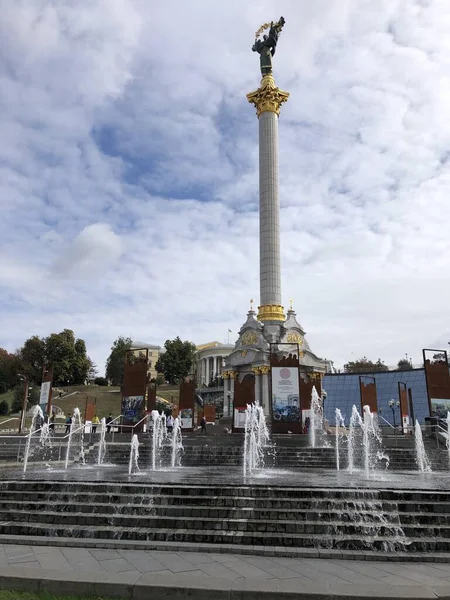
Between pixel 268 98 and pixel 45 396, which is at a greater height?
pixel 268 98

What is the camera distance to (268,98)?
155 feet

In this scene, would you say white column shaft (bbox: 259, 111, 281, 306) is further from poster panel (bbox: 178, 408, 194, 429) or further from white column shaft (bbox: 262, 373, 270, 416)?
poster panel (bbox: 178, 408, 194, 429)

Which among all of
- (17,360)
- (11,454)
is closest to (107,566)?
(11,454)

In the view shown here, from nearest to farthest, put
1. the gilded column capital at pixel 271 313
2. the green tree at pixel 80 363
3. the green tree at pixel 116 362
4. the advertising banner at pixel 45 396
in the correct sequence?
the advertising banner at pixel 45 396 < the gilded column capital at pixel 271 313 < the green tree at pixel 80 363 < the green tree at pixel 116 362

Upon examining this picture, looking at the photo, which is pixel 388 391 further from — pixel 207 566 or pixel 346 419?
pixel 207 566

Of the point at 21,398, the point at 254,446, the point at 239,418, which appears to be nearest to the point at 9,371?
the point at 21,398

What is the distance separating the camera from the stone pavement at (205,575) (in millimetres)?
5281

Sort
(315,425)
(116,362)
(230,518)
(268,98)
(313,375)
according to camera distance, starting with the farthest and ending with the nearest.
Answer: (116,362) → (268,98) → (313,375) → (315,425) → (230,518)

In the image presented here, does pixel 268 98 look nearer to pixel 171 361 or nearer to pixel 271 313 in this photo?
pixel 271 313

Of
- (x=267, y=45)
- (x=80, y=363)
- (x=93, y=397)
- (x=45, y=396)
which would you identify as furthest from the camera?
(x=80, y=363)

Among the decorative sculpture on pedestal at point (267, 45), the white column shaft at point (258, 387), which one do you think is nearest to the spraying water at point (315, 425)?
the white column shaft at point (258, 387)

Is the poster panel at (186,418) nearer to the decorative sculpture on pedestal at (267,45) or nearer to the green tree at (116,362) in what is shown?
the decorative sculpture on pedestal at (267,45)

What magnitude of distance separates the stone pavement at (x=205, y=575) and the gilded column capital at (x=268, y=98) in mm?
45900

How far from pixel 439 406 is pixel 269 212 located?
25536 mm
